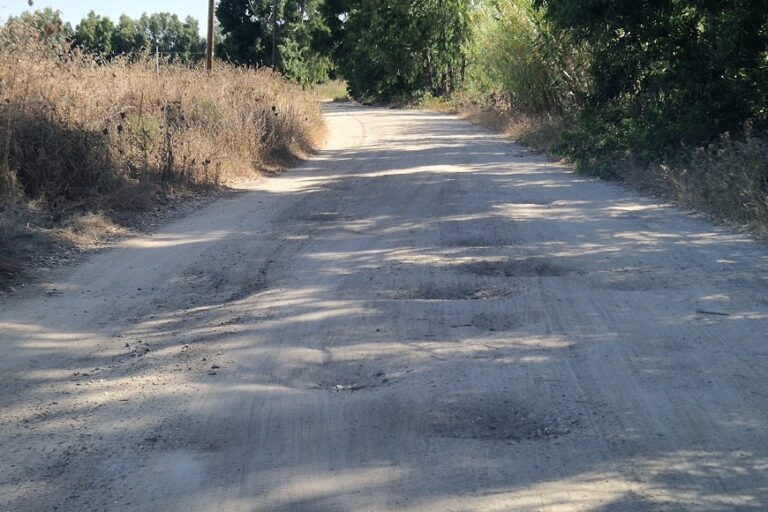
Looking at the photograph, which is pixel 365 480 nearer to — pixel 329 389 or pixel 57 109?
pixel 329 389

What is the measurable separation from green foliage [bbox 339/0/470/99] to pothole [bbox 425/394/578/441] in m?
55.6

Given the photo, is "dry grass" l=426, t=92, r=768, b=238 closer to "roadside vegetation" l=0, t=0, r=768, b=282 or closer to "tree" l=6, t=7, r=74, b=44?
"roadside vegetation" l=0, t=0, r=768, b=282

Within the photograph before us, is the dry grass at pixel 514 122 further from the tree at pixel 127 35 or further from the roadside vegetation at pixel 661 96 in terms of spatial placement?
the tree at pixel 127 35

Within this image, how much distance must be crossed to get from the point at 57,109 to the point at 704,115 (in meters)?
12.0

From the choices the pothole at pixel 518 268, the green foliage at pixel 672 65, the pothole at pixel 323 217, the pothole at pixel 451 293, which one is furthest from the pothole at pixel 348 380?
the green foliage at pixel 672 65

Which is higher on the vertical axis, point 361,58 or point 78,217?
point 361,58

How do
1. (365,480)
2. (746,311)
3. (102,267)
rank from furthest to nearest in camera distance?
(102,267) < (746,311) < (365,480)

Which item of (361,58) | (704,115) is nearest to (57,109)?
(704,115)

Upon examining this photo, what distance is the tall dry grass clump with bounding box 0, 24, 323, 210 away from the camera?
11797 mm

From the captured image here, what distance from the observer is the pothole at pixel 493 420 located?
5148 millimetres

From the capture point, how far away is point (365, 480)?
459 centimetres

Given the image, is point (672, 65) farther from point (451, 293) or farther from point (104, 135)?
point (451, 293)

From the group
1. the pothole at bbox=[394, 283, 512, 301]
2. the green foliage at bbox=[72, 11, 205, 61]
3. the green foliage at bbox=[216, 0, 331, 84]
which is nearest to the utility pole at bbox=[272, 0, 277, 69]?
the green foliage at bbox=[216, 0, 331, 84]

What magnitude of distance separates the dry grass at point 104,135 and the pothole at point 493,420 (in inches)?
243
